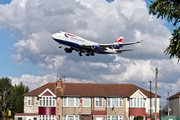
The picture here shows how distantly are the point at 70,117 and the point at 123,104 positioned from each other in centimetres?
974

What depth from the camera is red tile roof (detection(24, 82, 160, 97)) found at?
81.4 metres

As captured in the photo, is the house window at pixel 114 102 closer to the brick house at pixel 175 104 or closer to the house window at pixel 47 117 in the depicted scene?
the house window at pixel 47 117

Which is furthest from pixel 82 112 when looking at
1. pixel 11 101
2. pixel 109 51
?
pixel 11 101

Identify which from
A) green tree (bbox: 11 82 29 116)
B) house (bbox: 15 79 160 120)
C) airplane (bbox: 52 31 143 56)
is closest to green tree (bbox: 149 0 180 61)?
airplane (bbox: 52 31 143 56)

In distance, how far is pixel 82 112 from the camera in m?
80.8

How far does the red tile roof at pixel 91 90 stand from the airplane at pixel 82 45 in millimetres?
20779

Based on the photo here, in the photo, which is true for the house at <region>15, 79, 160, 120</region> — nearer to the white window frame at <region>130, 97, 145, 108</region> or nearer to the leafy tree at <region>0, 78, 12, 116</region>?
the white window frame at <region>130, 97, 145, 108</region>

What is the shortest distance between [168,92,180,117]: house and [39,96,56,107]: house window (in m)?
28.0

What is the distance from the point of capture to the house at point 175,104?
95000mm

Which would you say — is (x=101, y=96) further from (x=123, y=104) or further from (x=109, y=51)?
(x=109, y=51)

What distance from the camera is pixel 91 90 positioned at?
3268 inches

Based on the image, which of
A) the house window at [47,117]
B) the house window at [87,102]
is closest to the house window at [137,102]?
the house window at [87,102]

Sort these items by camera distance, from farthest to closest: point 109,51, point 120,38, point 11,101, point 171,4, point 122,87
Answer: point 11,101 → point 122,87 → point 120,38 → point 109,51 → point 171,4

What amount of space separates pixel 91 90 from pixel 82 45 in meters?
25.7
